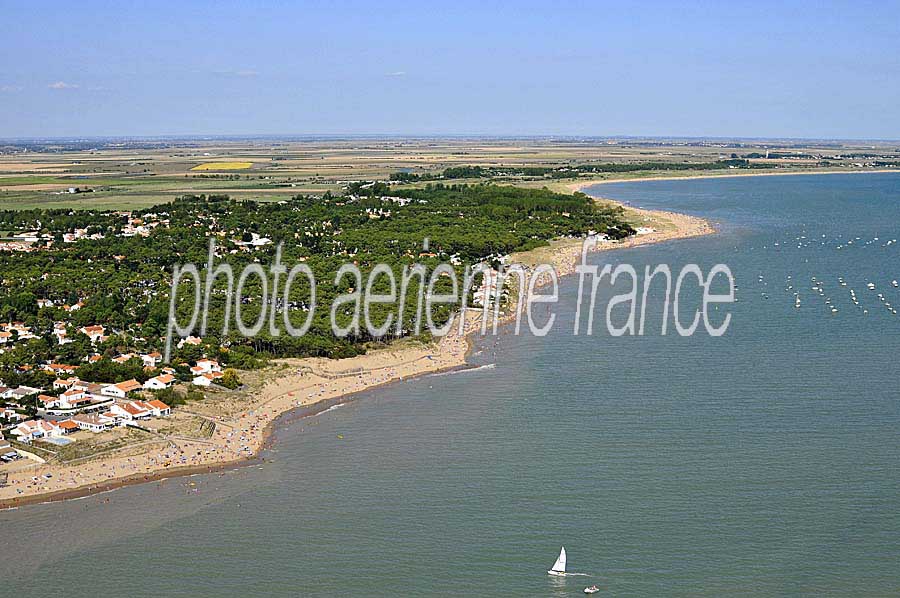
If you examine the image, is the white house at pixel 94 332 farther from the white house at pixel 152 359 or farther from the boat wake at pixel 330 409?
the boat wake at pixel 330 409

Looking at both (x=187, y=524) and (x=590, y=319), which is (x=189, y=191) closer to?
(x=590, y=319)

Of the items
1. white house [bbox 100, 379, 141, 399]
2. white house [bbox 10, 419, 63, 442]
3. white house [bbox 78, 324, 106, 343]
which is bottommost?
white house [bbox 10, 419, 63, 442]

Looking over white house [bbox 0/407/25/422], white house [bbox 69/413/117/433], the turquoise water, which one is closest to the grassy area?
white house [bbox 69/413/117/433]

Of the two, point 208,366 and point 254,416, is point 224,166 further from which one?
point 254,416

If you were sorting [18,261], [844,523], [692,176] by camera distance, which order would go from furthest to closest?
[692,176] → [18,261] → [844,523]

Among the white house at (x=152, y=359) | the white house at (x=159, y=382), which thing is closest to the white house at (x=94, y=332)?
the white house at (x=152, y=359)

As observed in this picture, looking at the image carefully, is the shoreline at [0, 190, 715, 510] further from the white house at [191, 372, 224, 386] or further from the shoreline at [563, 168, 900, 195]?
the shoreline at [563, 168, 900, 195]

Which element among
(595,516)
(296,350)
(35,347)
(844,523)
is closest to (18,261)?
(35,347)

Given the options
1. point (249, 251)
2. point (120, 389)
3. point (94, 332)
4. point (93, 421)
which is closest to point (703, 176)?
point (249, 251)
